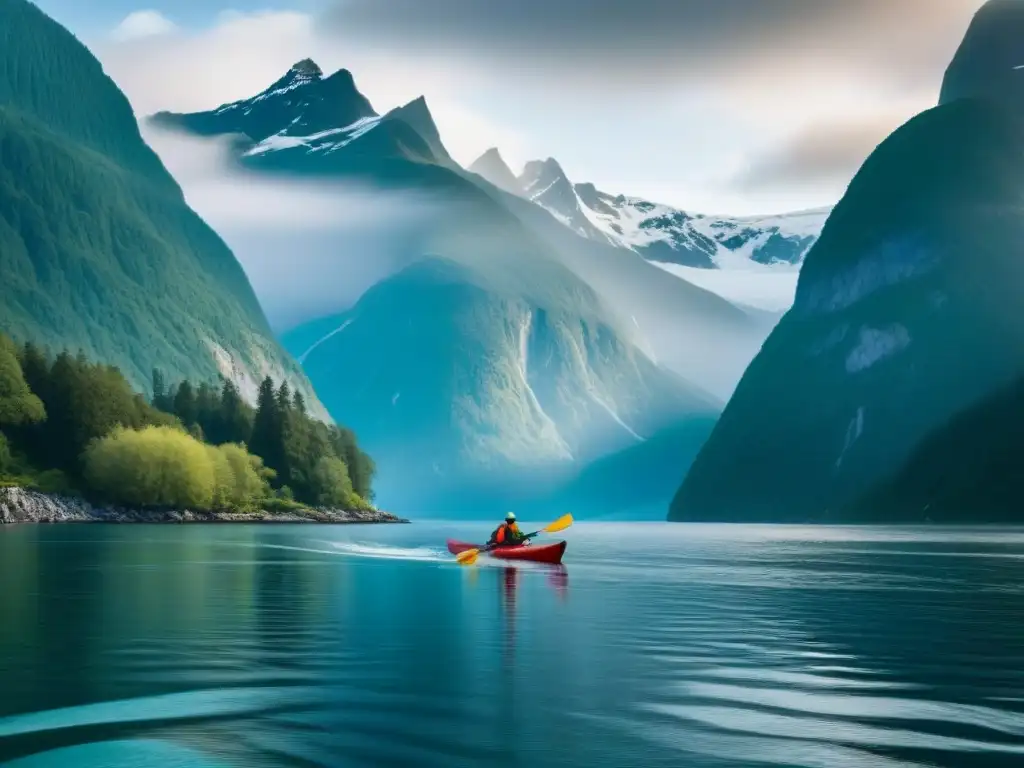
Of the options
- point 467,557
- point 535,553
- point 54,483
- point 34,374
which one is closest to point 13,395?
point 34,374

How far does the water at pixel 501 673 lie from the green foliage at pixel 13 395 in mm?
122759

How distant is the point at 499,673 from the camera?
34625 mm

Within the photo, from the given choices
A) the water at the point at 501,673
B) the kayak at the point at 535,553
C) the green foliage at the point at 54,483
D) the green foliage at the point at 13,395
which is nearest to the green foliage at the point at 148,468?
the green foliage at the point at 54,483

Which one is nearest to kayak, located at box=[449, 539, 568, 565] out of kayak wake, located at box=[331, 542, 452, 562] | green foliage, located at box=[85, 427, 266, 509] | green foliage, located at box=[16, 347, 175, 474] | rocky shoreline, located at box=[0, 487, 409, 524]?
kayak wake, located at box=[331, 542, 452, 562]

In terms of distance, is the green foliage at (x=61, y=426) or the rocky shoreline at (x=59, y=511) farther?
the green foliage at (x=61, y=426)

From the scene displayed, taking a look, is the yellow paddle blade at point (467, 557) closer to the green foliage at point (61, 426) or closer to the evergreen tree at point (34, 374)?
the green foliage at point (61, 426)

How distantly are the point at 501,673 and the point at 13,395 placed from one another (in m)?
170

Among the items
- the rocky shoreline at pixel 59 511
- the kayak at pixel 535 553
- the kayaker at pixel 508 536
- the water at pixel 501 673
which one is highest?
the rocky shoreline at pixel 59 511

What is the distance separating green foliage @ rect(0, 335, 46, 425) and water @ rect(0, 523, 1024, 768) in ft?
403

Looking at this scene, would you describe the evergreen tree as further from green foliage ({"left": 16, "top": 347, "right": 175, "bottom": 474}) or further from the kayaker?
the kayaker

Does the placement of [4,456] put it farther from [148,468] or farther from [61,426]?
[148,468]

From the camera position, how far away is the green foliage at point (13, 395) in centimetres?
18412

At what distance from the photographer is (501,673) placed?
3459cm

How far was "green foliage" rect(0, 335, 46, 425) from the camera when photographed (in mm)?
184125
